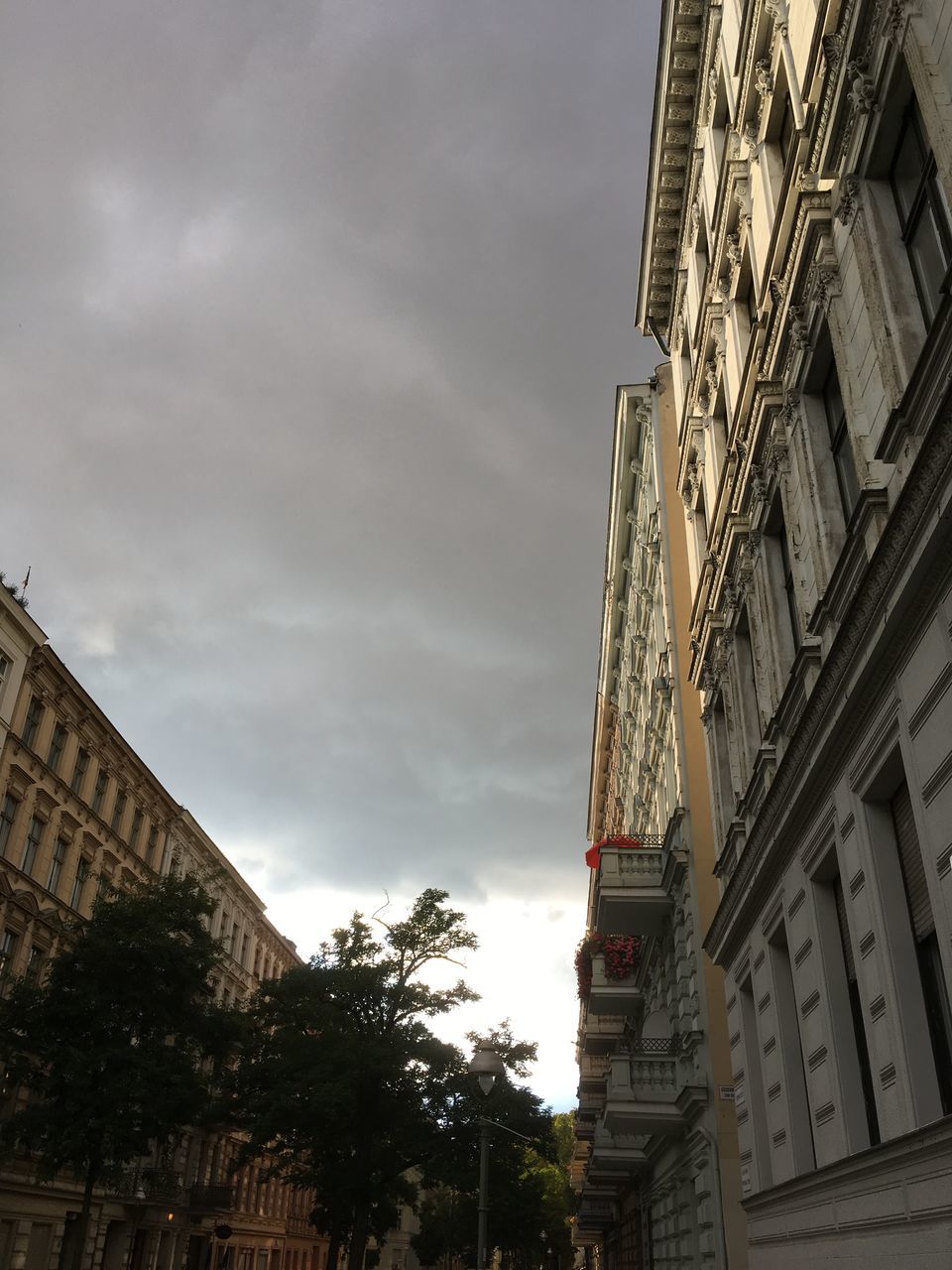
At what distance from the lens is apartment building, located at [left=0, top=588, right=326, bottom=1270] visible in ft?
104

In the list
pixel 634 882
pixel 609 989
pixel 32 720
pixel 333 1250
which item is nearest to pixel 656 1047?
pixel 634 882

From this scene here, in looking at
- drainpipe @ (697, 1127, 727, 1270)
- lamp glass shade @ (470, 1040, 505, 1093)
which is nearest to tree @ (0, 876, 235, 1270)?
lamp glass shade @ (470, 1040, 505, 1093)

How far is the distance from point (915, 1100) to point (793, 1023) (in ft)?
16.2

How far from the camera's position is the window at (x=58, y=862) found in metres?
35.4

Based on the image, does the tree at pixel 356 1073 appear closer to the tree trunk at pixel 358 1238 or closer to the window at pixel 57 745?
the tree trunk at pixel 358 1238

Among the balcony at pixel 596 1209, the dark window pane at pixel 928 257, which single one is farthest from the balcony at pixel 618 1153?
the dark window pane at pixel 928 257

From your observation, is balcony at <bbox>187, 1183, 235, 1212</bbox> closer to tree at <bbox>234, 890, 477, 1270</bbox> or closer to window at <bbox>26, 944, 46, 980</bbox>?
tree at <bbox>234, 890, 477, 1270</bbox>

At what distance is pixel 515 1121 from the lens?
124ft

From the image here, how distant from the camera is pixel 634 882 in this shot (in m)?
22.9

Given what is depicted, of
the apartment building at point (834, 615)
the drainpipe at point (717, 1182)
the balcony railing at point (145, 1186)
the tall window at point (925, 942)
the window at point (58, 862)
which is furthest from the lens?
the balcony railing at point (145, 1186)

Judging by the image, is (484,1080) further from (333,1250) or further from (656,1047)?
(333,1250)

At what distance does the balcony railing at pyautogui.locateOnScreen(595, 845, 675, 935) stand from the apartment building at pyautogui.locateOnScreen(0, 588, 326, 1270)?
1623 centimetres

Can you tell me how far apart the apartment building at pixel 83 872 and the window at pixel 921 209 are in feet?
92.7

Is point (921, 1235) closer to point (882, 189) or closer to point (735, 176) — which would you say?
point (882, 189)
